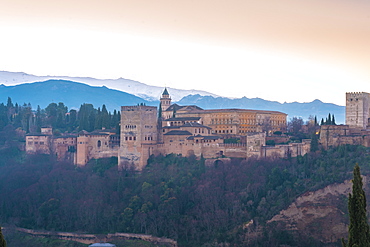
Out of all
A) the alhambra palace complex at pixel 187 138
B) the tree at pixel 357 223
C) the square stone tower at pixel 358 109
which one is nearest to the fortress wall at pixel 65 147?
the alhambra palace complex at pixel 187 138

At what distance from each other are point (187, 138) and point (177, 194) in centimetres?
667

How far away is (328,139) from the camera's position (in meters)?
49.8

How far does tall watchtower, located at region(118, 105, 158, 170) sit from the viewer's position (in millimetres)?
53031

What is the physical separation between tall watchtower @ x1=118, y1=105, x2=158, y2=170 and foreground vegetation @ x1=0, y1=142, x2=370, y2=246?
106cm

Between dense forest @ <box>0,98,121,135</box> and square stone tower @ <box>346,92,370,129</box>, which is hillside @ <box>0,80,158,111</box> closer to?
dense forest @ <box>0,98,121,135</box>

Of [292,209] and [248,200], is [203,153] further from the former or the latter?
[292,209]

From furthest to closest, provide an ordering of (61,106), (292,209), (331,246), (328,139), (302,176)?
(61,106), (328,139), (302,176), (292,209), (331,246)

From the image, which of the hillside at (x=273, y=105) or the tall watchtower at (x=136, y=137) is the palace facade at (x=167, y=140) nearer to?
the tall watchtower at (x=136, y=137)

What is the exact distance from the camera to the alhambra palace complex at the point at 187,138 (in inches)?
1971

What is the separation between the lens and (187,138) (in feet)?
172

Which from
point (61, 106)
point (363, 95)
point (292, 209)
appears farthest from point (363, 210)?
point (61, 106)

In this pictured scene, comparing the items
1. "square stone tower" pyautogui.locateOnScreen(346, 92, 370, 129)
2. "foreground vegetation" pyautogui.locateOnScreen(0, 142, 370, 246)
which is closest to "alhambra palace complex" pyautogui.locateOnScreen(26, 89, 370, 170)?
"square stone tower" pyautogui.locateOnScreen(346, 92, 370, 129)

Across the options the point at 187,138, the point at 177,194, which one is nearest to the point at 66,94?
the point at 187,138

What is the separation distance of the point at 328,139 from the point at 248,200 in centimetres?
1058
